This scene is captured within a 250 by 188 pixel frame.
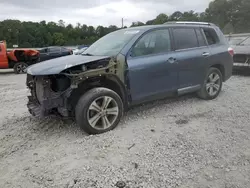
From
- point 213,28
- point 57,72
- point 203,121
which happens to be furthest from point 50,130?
point 213,28

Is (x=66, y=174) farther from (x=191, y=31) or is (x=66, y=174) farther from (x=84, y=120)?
(x=191, y=31)

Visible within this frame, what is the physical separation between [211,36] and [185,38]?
38.8 inches

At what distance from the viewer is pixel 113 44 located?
15.8 ft

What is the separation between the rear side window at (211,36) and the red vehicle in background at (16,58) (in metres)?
11.6

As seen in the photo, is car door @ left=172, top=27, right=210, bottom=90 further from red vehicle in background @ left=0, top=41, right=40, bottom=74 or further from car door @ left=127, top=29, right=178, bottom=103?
red vehicle in background @ left=0, top=41, right=40, bottom=74

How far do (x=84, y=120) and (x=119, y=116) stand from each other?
62 centimetres

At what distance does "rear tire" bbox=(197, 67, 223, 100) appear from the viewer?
567 centimetres

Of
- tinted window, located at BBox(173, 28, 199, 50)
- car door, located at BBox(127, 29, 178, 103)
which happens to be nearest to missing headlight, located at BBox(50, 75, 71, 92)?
car door, located at BBox(127, 29, 178, 103)

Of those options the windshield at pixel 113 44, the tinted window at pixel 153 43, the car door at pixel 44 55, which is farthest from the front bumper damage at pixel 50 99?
the car door at pixel 44 55

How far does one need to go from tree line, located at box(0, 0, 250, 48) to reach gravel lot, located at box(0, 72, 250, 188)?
35158 millimetres

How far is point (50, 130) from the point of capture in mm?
4414

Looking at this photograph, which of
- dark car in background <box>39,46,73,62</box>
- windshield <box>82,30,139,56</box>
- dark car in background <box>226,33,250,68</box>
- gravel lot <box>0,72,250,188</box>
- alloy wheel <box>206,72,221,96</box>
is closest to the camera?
gravel lot <box>0,72,250,188</box>

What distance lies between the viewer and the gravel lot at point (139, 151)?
9.48 ft

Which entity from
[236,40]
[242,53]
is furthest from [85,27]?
[242,53]
